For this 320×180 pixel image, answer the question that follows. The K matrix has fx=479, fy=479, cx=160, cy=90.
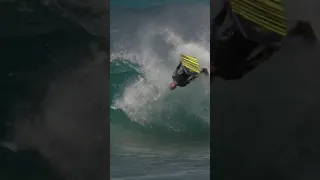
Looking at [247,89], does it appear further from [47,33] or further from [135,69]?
[47,33]

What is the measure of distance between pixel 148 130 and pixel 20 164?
4.59 ft

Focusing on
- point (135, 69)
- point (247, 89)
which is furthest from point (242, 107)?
point (135, 69)

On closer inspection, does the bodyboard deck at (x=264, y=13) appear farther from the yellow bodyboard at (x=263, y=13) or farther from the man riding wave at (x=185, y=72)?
the man riding wave at (x=185, y=72)

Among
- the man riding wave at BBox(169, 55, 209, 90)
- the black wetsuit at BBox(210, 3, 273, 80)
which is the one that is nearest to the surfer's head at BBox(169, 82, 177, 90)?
the man riding wave at BBox(169, 55, 209, 90)

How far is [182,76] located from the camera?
205 inches

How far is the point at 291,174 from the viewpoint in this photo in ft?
17.3

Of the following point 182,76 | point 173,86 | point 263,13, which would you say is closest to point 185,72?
point 182,76

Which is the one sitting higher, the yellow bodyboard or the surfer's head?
the yellow bodyboard

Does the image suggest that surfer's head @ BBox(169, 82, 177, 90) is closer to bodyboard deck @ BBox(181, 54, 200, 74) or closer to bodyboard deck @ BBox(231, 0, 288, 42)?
bodyboard deck @ BBox(181, 54, 200, 74)

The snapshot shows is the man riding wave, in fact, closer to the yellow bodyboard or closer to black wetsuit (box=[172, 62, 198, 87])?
black wetsuit (box=[172, 62, 198, 87])

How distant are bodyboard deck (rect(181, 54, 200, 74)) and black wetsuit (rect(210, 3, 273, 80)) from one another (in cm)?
19

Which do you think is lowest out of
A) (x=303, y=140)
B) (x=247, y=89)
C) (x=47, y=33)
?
(x=303, y=140)

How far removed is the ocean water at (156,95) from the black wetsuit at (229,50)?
3.9 inches

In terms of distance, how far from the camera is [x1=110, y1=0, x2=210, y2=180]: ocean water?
5152mm
